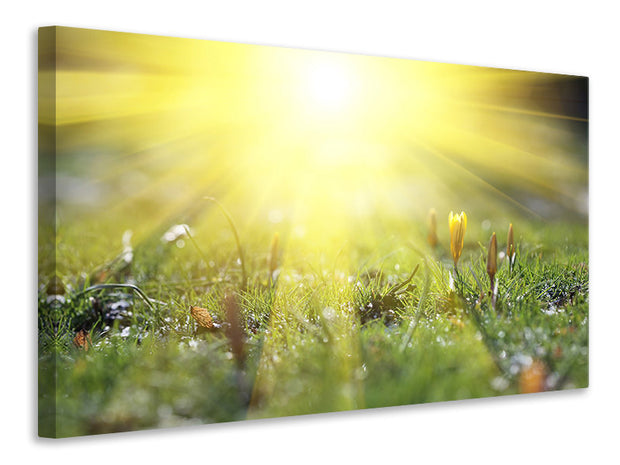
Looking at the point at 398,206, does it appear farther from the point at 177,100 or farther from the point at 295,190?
the point at 177,100

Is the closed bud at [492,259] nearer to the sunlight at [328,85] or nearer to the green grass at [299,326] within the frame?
the green grass at [299,326]

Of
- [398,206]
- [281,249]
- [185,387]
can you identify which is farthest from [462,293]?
[185,387]

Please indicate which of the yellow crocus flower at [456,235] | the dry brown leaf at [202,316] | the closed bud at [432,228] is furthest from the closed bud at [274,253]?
the yellow crocus flower at [456,235]

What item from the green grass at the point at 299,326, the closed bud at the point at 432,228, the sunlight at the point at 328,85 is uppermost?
the sunlight at the point at 328,85

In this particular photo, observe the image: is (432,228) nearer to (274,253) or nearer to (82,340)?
(274,253)

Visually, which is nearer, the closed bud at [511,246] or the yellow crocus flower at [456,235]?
the yellow crocus flower at [456,235]

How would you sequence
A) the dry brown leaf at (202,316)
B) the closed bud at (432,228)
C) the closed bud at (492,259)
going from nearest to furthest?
the dry brown leaf at (202,316) → the closed bud at (432,228) → the closed bud at (492,259)

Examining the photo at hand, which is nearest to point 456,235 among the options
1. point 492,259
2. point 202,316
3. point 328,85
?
point 492,259

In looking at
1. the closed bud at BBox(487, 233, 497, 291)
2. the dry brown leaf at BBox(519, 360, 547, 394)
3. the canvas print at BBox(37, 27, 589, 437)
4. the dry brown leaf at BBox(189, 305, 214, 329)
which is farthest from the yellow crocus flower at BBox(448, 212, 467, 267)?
the dry brown leaf at BBox(189, 305, 214, 329)
